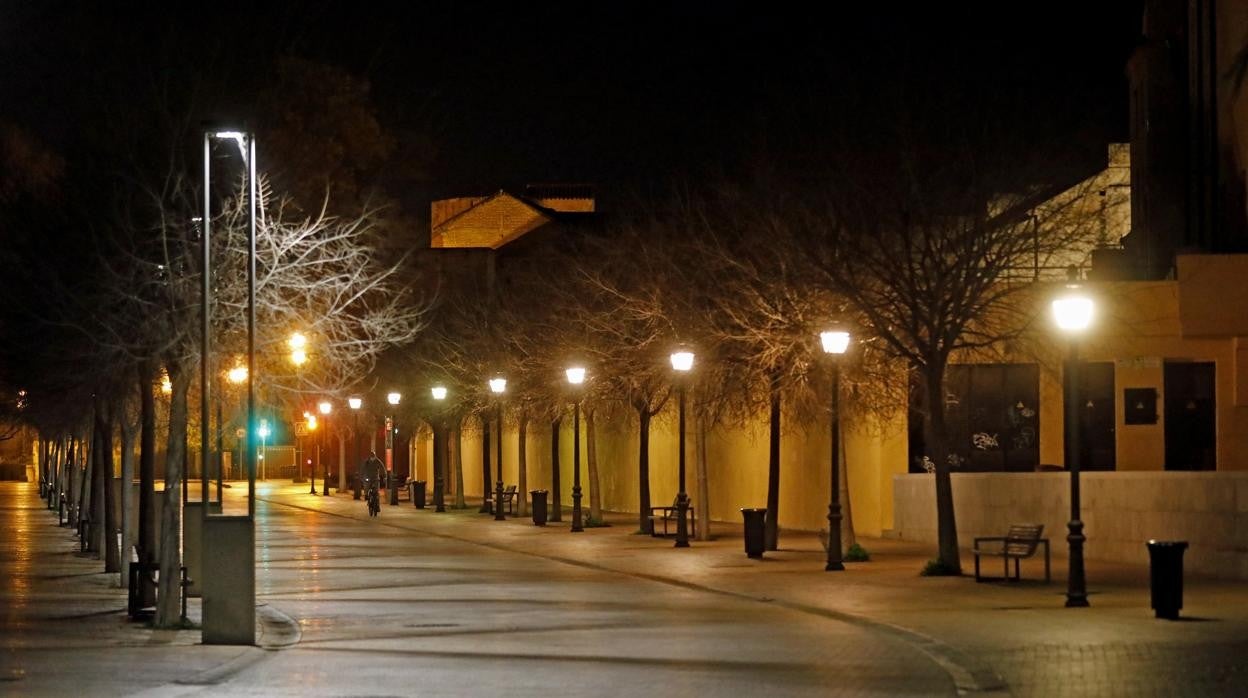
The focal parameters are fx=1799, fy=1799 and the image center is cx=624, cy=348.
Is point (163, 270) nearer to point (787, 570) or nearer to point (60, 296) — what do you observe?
point (60, 296)

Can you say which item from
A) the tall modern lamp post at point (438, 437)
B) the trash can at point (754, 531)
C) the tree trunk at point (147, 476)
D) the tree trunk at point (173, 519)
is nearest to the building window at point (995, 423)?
the trash can at point (754, 531)

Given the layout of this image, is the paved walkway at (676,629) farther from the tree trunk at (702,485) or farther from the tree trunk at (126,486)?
the tree trunk at (702,485)

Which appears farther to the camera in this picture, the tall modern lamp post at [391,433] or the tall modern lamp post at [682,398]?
the tall modern lamp post at [391,433]

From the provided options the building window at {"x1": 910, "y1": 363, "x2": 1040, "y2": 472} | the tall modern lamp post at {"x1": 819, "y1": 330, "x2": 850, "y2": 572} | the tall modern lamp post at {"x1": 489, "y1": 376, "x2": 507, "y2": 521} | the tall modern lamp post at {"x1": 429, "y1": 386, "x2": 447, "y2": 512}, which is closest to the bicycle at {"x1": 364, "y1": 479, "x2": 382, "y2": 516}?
the tall modern lamp post at {"x1": 429, "y1": 386, "x2": 447, "y2": 512}

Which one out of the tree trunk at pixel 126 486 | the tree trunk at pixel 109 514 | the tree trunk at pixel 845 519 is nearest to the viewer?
the tree trunk at pixel 126 486

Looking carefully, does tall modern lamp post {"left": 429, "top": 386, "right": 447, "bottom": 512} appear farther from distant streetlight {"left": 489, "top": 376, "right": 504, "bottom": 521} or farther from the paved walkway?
the paved walkway

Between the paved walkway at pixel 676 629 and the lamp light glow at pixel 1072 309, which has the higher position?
the lamp light glow at pixel 1072 309

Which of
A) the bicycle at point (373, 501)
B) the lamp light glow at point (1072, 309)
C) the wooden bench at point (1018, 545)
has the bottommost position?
the bicycle at point (373, 501)

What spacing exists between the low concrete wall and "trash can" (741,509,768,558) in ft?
14.0

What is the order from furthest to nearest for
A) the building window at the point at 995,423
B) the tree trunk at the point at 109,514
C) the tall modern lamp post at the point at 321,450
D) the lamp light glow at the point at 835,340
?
the tall modern lamp post at the point at 321,450
the building window at the point at 995,423
the tree trunk at the point at 109,514
the lamp light glow at the point at 835,340

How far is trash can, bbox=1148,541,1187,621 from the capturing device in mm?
19844

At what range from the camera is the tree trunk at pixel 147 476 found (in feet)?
74.9

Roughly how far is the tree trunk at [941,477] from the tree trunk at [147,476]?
11.5 meters

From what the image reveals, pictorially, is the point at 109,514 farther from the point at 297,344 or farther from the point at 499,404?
the point at 499,404
